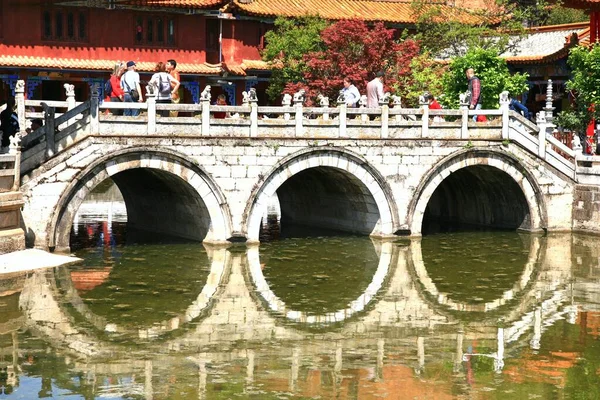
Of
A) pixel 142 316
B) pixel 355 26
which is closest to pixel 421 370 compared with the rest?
pixel 142 316

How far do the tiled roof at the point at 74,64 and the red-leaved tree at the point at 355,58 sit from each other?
578 centimetres

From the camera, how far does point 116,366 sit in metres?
18.2

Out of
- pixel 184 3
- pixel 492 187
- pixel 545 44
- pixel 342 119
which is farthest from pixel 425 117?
pixel 545 44

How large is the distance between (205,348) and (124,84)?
11106 mm

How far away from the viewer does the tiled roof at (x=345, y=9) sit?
46.5m

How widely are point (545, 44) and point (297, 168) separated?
69.2 ft

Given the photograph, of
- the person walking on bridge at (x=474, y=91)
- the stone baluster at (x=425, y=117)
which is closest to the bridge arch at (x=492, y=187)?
the stone baluster at (x=425, y=117)

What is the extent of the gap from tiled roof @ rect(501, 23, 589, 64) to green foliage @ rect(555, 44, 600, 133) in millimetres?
7939

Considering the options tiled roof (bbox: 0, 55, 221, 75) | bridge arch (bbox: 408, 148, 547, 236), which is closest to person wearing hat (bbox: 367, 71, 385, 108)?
bridge arch (bbox: 408, 148, 547, 236)

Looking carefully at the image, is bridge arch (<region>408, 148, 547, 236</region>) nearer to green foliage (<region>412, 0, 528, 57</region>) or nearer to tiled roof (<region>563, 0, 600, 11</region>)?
green foliage (<region>412, 0, 528, 57</region>)

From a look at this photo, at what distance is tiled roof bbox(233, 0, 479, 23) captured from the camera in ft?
153

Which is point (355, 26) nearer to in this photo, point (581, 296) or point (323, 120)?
point (323, 120)

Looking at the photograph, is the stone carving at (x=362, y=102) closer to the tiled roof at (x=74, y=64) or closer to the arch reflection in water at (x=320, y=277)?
the arch reflection in water at (x=320, y=277)

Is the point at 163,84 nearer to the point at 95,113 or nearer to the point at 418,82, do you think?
the point at 95,113
